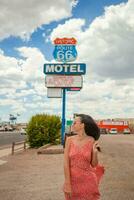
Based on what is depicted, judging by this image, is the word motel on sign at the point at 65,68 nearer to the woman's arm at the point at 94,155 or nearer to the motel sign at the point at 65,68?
the motel sign at the point at 65,68

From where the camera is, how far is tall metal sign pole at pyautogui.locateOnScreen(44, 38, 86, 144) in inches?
1639

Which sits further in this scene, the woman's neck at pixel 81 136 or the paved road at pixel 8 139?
the paved road at pixel 8 139

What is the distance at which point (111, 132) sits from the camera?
123250 millimetres

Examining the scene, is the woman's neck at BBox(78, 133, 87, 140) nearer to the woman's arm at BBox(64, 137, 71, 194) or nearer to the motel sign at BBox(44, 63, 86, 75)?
the woman's arm at BBox(64, 137, 71, 194)

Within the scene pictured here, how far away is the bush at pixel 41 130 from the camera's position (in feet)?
130

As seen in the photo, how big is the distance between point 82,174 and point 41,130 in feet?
111

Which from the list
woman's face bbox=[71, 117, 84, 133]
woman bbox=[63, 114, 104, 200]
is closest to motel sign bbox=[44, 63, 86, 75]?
woman's face bbox=[71, 117, 84, 133]

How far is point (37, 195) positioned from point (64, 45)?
31.0 m

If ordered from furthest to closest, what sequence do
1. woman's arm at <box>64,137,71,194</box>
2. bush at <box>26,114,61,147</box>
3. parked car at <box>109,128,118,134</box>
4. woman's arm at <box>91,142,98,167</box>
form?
parked car at <box>109,128,118,134</box> < bush at <box>26,114,61,147</box> < woman's arm at <box>91,142,98,167</box> < woman's arm at <box>64,137,71,194</box>

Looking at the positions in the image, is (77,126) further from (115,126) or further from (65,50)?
(115,126)

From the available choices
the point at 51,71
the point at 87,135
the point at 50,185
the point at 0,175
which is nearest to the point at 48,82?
the point at 51,71

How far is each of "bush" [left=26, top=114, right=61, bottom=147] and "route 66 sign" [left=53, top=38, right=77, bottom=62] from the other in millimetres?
5389

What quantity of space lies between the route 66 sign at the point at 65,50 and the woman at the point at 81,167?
36121 millimetres

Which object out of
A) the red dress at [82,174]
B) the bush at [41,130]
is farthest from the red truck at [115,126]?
the red dress at [82,174]
